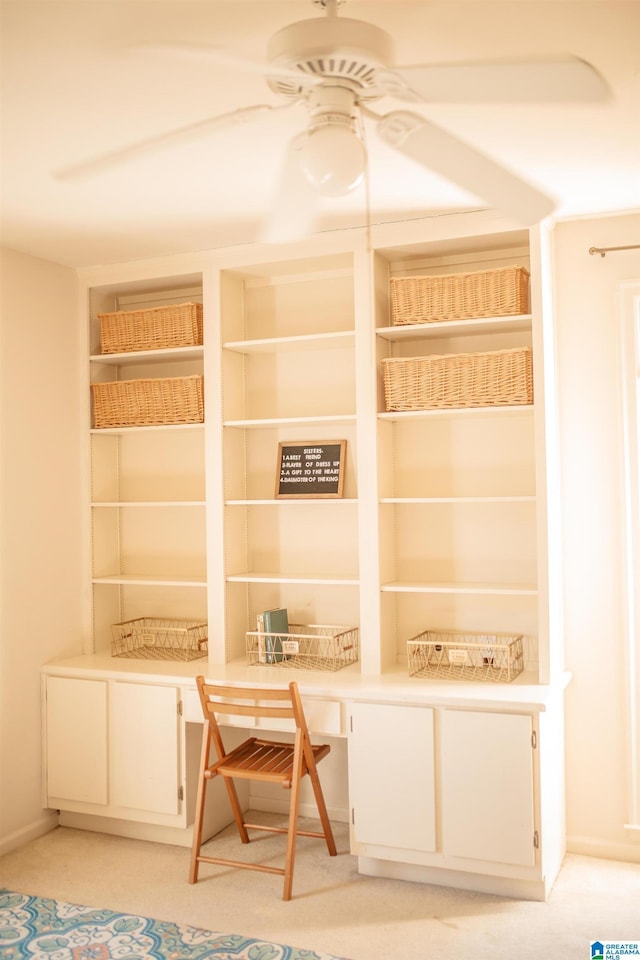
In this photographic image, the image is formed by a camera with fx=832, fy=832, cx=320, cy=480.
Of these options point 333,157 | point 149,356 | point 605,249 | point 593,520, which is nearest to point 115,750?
point 149,356

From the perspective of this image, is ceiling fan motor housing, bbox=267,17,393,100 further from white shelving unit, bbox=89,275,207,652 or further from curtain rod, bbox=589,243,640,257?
white shelving unit, bbox=89,275,207,652

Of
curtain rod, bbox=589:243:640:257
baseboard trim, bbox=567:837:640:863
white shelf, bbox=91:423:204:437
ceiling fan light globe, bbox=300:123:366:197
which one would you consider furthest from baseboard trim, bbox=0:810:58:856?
curtain rod, bbox=589:243:640:257

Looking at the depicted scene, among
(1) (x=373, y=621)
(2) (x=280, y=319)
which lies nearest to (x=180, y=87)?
(2) (x=280, y=319)

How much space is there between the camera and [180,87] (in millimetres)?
2242

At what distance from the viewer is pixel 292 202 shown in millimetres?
2025

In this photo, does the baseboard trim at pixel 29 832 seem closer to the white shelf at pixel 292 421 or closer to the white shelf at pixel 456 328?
the white shelf at pixel 292 421

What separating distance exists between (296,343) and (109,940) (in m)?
2.42

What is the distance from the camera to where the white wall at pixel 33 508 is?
3623 millimetres

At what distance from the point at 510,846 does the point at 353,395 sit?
1.96 meters

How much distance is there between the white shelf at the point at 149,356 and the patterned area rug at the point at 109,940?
2.31 m

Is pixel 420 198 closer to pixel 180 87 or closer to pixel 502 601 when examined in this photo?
pixel 180 87

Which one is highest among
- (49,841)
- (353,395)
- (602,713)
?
(353,395)

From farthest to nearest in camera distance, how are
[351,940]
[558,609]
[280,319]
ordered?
1. [280,319]
2. [558,609]
3. [351,940]

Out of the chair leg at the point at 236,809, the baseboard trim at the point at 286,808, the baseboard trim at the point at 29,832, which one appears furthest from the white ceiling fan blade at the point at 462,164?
the baseboard trim at the point at 29,832
